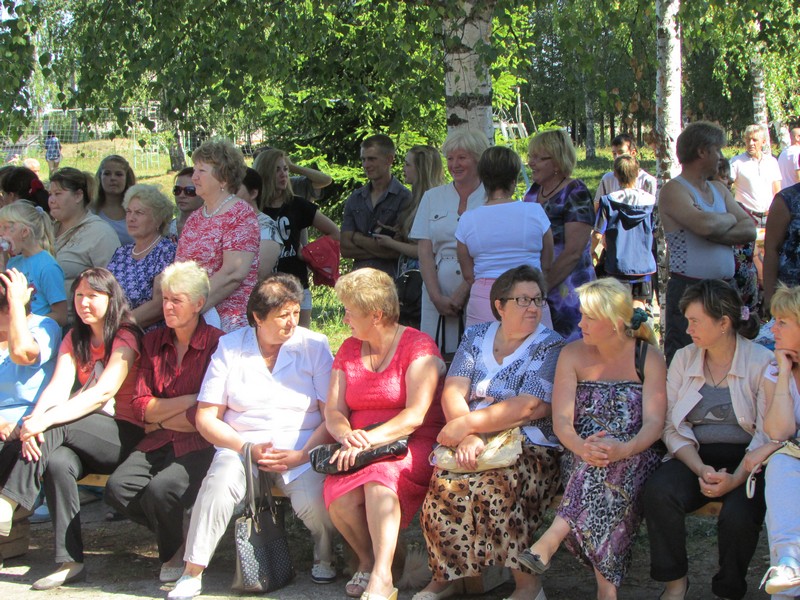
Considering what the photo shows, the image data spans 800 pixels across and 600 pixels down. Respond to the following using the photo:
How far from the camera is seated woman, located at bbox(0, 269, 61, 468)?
14.5 ft

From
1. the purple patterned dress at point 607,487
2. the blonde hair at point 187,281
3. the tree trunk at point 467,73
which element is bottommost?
the purple patterned dress at point 607,487

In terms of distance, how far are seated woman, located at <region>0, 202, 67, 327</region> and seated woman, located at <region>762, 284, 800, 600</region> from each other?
3.52 metres

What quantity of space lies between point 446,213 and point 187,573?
2.30 m

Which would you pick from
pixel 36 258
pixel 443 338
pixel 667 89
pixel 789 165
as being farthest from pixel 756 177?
pixel 36 258

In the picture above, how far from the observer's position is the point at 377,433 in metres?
3.93

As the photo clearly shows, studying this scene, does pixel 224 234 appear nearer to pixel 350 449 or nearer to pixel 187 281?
pixel 187 281

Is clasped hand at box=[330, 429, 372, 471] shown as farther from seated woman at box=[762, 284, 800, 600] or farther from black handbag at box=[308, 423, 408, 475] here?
seated woman at box=[762, 284, 800, 600]

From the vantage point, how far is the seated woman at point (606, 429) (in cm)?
353

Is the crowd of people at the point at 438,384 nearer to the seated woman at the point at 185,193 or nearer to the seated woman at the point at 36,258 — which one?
the seated woman at the point at 36,258

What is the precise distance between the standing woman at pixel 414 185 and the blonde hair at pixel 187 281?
1478 millimetres

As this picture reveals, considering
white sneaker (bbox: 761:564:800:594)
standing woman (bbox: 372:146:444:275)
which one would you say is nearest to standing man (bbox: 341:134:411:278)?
standing woman (bbox: 372:146:444:275)

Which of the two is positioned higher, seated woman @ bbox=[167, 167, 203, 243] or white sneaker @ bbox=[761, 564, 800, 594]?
seated woman @ bbox=[167, 167, 203, 243]

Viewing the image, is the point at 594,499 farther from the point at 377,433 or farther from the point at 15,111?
the point at 15,111

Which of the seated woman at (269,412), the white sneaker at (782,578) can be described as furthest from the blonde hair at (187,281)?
the white sneaker at (782,578)
